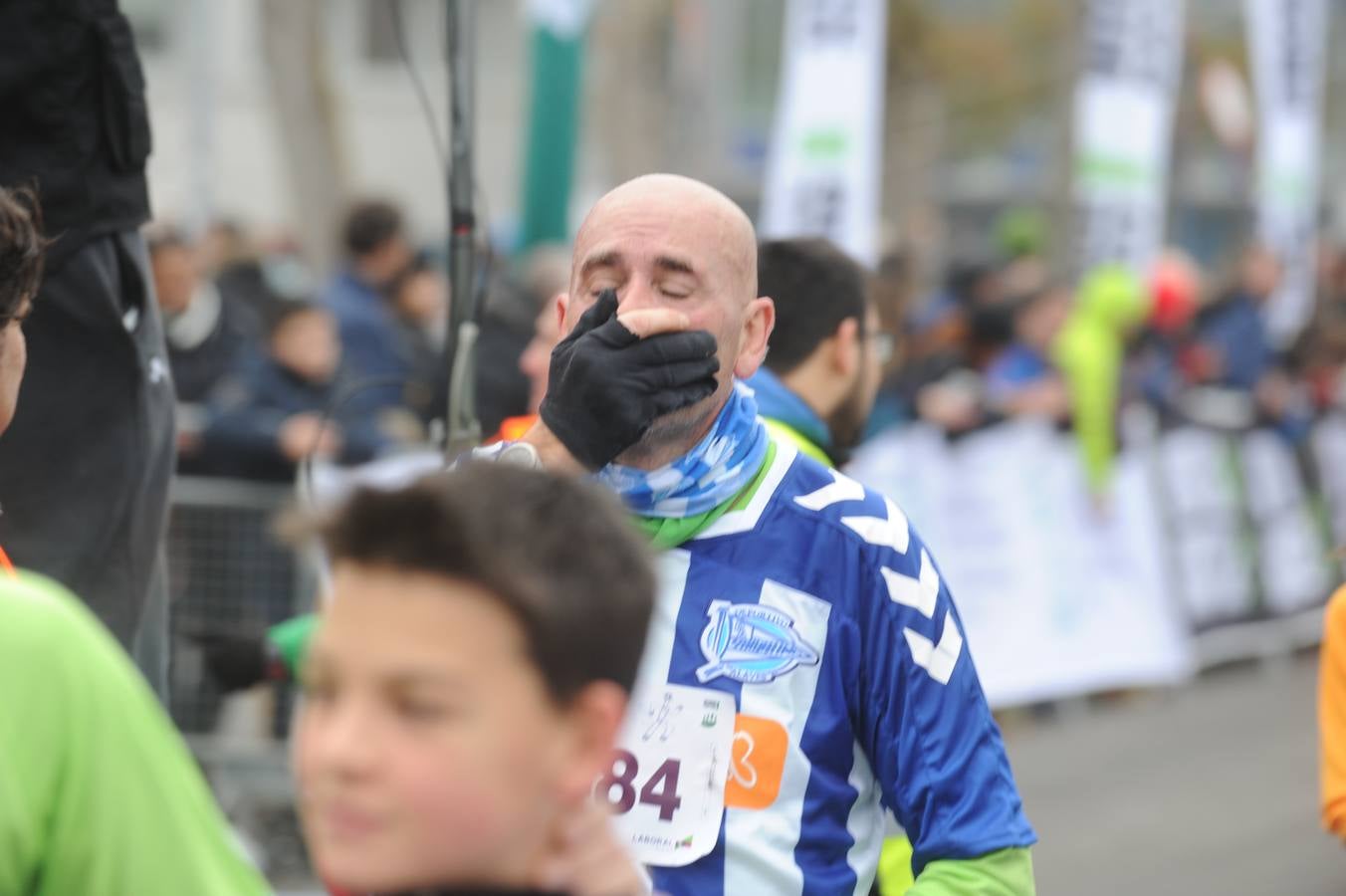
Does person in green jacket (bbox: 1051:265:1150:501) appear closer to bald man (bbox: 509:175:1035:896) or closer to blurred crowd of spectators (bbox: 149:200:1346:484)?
blurred crowd of spectators (bbox: 149:200:1346:484)

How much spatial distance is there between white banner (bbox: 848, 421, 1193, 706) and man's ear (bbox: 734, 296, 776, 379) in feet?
19.8

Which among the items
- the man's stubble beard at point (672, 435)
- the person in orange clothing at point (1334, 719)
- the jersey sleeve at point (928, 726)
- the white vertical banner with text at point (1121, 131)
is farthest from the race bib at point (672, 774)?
the white vertical banner with text at point (1121, 131)

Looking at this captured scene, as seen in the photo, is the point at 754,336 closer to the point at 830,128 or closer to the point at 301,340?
the point at 301,340

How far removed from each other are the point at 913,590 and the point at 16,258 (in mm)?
1332

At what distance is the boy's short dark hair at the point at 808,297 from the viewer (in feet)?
14.0

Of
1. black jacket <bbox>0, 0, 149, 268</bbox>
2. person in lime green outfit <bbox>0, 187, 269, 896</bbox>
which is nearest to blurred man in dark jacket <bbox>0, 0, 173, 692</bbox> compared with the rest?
black jacket <bbox>0, 0, 149, 268</bbox>

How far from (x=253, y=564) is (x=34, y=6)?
13.0ft

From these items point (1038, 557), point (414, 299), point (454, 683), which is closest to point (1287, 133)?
point (1038, 557)

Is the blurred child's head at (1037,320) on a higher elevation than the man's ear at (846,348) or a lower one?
lower

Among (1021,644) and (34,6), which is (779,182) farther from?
(34,6)

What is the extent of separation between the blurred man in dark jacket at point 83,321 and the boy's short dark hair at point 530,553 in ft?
7.04

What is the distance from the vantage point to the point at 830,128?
9602 millimetres

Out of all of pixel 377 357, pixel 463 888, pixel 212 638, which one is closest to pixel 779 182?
pixel 377 357

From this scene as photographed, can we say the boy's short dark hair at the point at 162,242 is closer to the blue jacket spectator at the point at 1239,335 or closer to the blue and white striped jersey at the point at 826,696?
the blue and white striped jersey at the point at 826,696
